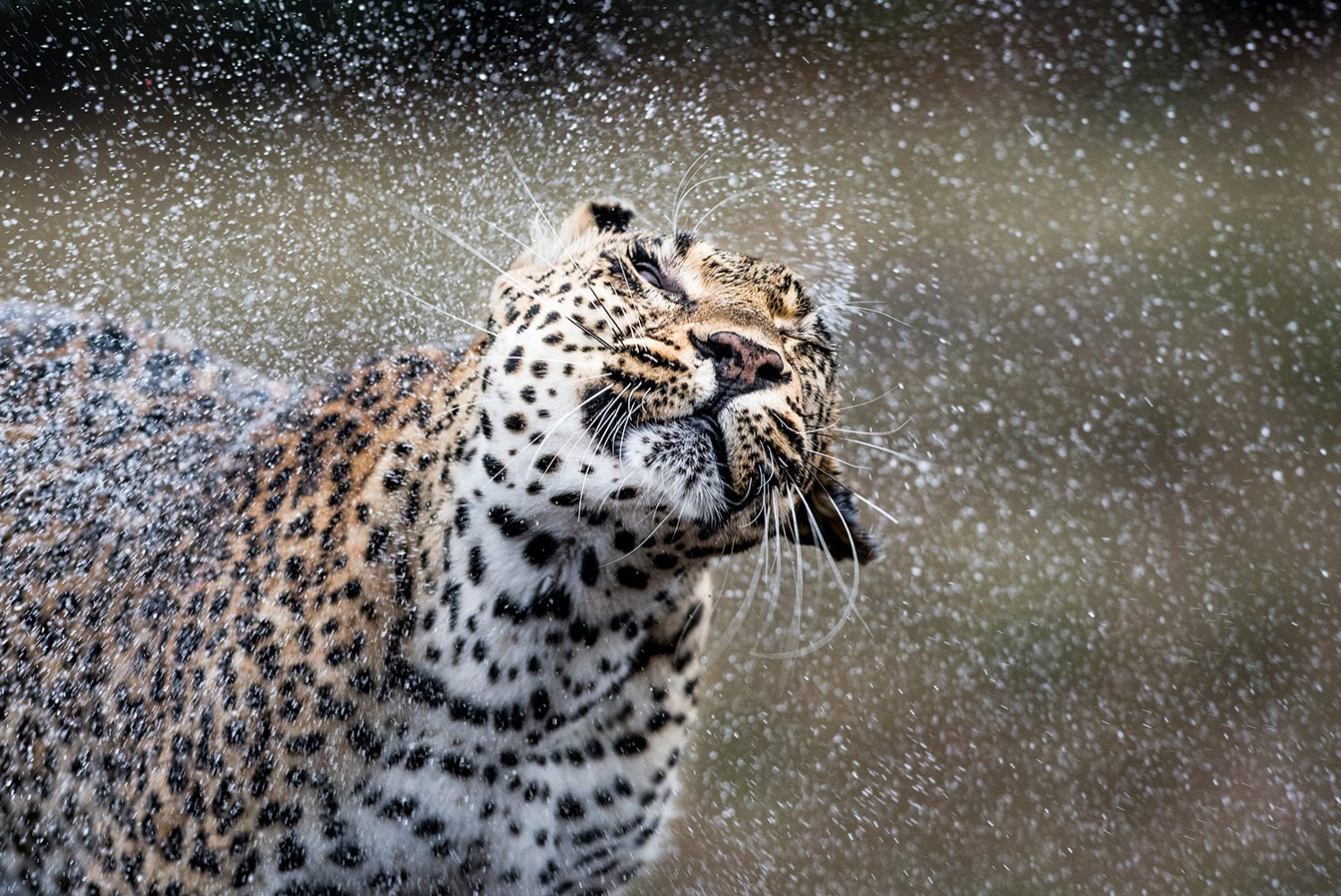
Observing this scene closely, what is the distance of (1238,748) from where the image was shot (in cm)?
623

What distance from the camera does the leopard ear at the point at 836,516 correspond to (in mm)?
2762

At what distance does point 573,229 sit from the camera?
304 centimetres

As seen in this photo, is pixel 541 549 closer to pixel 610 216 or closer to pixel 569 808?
pixel 569 808

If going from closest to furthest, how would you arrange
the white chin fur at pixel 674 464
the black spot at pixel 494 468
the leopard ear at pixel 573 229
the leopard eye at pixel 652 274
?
the white chin fur at pixel 674 464 < the black spot at pixel 494 468 < the leopard eye at pixel 652 274 < the leopard ear at pixel 573 229

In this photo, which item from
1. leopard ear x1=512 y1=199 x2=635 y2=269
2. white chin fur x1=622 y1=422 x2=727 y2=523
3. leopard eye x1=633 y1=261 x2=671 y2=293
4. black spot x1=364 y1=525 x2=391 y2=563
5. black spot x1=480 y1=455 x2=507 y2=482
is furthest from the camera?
leopard ear x1=512 y1=199 x2=635 y2=269

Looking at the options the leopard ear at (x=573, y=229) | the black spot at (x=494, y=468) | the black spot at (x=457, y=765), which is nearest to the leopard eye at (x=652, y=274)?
the leopard ear at (x=573, y=229)

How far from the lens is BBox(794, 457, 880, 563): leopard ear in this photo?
276cm

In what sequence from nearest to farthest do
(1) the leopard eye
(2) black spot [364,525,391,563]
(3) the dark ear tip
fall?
(1) the leopard eye
(2) black spot [364,525,391,563]
(3) the dark ear tip

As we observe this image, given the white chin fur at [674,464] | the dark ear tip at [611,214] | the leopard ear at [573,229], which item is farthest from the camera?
the dark ear tip at [611,214]

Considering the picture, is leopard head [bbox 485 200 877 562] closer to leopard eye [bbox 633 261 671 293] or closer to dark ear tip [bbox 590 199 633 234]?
leopard eye [bbox 633 261 671 293]

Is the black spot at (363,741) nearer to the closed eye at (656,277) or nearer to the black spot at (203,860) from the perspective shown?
the black spot at (203,860)

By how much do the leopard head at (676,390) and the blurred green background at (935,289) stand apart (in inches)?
112

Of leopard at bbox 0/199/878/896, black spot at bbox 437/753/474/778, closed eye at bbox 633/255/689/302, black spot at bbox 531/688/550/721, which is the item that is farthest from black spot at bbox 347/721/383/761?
closed eye at bbox 633/255/689/302

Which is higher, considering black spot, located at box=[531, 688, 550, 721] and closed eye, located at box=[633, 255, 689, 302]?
closed eye, located at box=[633, 255, 689, 302]
